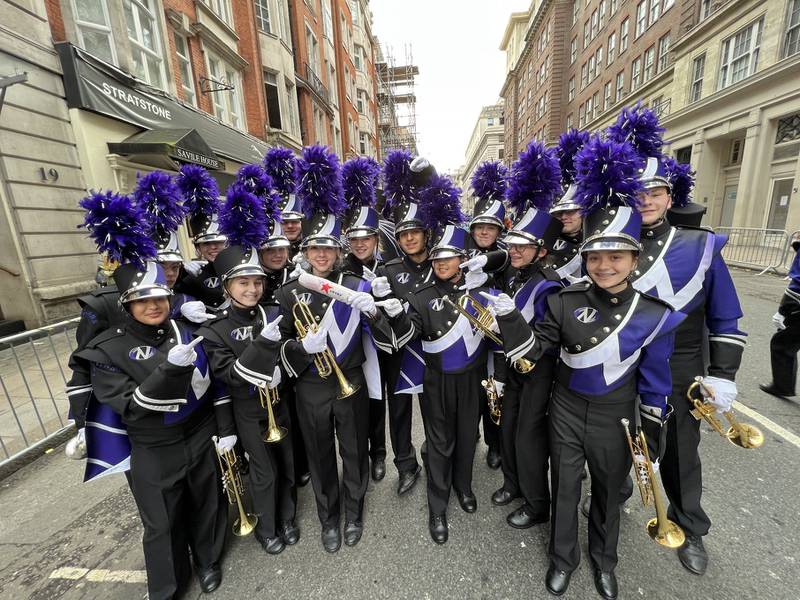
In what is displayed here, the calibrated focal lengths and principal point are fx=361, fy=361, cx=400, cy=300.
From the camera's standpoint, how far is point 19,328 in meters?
7.38

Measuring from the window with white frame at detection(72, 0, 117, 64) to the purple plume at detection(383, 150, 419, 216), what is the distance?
907cm

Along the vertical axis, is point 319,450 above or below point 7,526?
above

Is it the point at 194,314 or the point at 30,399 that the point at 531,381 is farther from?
the point at 30,399

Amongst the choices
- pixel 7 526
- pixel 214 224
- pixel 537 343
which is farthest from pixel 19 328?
pixel 537 343

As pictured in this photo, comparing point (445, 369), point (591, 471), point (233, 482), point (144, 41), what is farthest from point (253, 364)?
point (144, 41)

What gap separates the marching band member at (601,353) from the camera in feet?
7.76

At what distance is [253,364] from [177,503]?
113 centimetres

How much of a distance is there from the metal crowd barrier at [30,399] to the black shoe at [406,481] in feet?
14.2

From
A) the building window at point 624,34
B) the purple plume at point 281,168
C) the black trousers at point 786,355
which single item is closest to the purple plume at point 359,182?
the purple plume at point 281,168

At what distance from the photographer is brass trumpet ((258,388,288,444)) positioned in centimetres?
278

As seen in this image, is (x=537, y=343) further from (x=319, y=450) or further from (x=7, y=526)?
(x=7, y=526)

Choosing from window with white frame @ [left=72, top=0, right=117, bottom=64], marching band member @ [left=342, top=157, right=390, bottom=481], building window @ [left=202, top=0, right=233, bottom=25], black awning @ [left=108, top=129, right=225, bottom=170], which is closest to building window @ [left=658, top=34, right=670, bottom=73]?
building window @ [left=202, top=0, right=233, bottom=25]

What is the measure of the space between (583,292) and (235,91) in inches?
703

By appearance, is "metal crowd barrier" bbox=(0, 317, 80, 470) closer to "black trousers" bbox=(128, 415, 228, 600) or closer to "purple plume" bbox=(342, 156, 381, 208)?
"black trousers" bbox=(128, 415, 228, 600)
